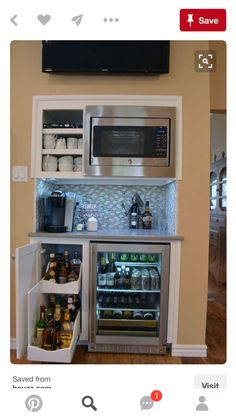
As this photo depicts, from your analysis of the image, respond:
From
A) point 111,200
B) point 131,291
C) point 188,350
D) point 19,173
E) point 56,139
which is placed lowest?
point 188,350

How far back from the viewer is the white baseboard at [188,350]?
1.31 m

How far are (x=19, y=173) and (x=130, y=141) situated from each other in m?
0.62

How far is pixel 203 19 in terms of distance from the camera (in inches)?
21.7

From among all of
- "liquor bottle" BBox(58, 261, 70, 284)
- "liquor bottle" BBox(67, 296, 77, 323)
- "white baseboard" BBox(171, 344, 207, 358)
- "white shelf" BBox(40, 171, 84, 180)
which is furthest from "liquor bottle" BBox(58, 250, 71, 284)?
"white baseboard" BBox(171, 344, 207, 358)

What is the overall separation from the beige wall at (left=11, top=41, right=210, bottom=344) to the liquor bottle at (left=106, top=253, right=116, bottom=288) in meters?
0.40

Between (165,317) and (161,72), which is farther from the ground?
(161,72)

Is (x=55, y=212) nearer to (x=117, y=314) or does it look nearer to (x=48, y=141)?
(x=48, y=141)

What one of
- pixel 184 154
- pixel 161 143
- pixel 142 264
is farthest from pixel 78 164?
Result: pixel 142 264

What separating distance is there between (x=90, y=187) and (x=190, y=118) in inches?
30.7

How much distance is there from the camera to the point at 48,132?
1403mm
